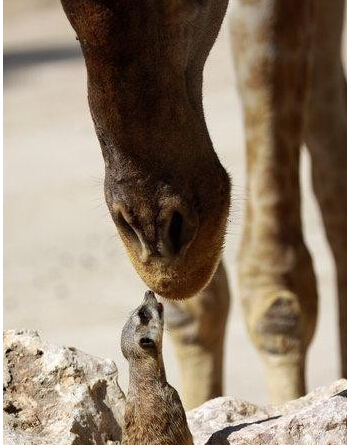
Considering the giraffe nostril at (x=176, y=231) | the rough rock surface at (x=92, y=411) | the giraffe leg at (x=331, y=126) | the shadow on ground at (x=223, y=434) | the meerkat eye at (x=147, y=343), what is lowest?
the shadow on ground at (x=223, y=434)

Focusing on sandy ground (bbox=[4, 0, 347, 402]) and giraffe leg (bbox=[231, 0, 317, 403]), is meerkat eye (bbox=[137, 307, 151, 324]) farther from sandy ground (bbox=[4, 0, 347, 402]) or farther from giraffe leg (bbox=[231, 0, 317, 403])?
giraffe leg (bbox=[231, 0, 317, 403])

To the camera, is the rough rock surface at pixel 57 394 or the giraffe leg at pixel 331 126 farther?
the giraffe leg at pixel 331 126

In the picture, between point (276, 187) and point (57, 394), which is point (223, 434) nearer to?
point (57, 394)

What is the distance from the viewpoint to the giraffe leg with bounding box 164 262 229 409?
367 centimetres

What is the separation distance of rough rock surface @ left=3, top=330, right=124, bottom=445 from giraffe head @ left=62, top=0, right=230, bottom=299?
319 mm

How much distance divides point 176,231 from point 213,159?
0.58 ft

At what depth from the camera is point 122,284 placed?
19.8 ft

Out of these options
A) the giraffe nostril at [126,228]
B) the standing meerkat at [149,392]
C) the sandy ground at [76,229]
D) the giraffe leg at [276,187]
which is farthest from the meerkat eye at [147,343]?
the giraffe leg at [276,187]

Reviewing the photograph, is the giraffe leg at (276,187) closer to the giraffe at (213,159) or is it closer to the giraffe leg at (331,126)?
the giraffe at (213,159)

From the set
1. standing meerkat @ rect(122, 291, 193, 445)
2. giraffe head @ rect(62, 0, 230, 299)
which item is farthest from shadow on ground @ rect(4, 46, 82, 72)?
giraffe head @ rect(62, 0, 230, 299)

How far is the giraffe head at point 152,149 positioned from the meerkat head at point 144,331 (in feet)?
0.62

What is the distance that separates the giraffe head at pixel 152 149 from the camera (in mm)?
2281

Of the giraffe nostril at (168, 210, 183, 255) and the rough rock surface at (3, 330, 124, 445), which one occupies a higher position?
the giraffe nostril at (168, 210, 183, 255)

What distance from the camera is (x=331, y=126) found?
157 inches
